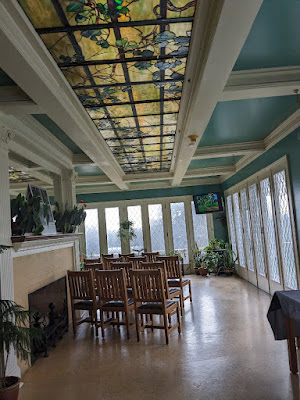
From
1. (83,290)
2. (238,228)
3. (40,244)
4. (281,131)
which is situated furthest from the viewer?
(238,228)

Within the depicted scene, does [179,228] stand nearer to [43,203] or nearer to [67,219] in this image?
[67,219]

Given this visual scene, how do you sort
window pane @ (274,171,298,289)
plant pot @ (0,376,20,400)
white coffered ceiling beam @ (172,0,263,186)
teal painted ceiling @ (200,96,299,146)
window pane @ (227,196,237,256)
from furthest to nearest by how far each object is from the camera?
1. window pane @ (227,196,237,256)
2. window pane @ (274,171,298,289)
3. teal painted ceiling @ (200,96,299,146)
4. plant pot @ (0,376,20,400)
5. white coffered ceiling beam @ (172,0,263,186)

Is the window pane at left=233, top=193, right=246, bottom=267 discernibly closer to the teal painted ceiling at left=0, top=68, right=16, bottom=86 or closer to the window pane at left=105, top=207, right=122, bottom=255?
the window pane at left=105, top=207, right=122, bottom=255

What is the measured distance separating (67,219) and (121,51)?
3471 mm

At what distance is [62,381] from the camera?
3.49 metres

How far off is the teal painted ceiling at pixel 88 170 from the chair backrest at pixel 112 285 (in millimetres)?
3141

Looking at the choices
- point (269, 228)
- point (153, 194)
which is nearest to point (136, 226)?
point (153, 194)

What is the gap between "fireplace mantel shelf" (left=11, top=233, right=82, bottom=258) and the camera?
3.61 m

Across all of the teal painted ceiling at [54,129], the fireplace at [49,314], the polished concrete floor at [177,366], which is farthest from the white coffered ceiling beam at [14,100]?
the polished concrete floor at [177,366]

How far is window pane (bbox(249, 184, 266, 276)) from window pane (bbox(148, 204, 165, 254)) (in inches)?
152

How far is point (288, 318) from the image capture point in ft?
10.7

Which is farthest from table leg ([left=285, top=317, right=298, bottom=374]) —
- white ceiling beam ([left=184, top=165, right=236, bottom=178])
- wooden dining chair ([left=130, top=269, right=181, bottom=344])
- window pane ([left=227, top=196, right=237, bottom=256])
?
window pane ([left=227, top=196, right=237, bottom=256])

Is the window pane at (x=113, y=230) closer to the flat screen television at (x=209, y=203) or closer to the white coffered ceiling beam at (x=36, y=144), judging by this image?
the flat screen television at (x=209, y=203)

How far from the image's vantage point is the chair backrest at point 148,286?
14.9 ft
